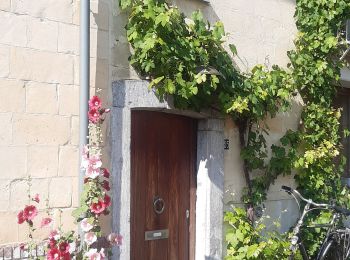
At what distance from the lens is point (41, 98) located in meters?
4.54

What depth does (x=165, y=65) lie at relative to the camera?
16.6 ft

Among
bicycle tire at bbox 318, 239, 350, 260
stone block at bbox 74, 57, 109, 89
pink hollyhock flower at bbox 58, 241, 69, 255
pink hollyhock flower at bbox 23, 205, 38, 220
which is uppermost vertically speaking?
stone block at bbox 74, 57, 109, 89

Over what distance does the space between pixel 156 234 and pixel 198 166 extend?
2.74 feet

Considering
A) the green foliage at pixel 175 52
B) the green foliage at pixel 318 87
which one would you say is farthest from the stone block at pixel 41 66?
the green foliage at pixel 318 87

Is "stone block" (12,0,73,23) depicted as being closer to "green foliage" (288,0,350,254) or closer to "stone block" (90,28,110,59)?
"stone block" (90,28,110,59)

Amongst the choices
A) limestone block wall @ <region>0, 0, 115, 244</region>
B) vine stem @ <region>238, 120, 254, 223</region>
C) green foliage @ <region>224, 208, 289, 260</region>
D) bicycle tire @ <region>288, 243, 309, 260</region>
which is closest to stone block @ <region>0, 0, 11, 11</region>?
limestone block wall @ <region>0, 0, 115, 244</region>

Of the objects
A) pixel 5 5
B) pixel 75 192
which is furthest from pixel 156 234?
pixel 5 5

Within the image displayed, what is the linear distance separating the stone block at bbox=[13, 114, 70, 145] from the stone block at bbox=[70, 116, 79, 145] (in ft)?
0.12

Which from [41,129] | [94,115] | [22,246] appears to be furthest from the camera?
[41,129]

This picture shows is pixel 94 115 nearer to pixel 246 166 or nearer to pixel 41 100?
pixel 41 100

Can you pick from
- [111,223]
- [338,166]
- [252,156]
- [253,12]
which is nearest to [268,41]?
[253,12]

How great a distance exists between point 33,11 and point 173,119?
6.07 feet

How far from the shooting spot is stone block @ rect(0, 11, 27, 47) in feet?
14.3

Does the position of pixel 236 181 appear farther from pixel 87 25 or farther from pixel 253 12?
pixel 87 25
